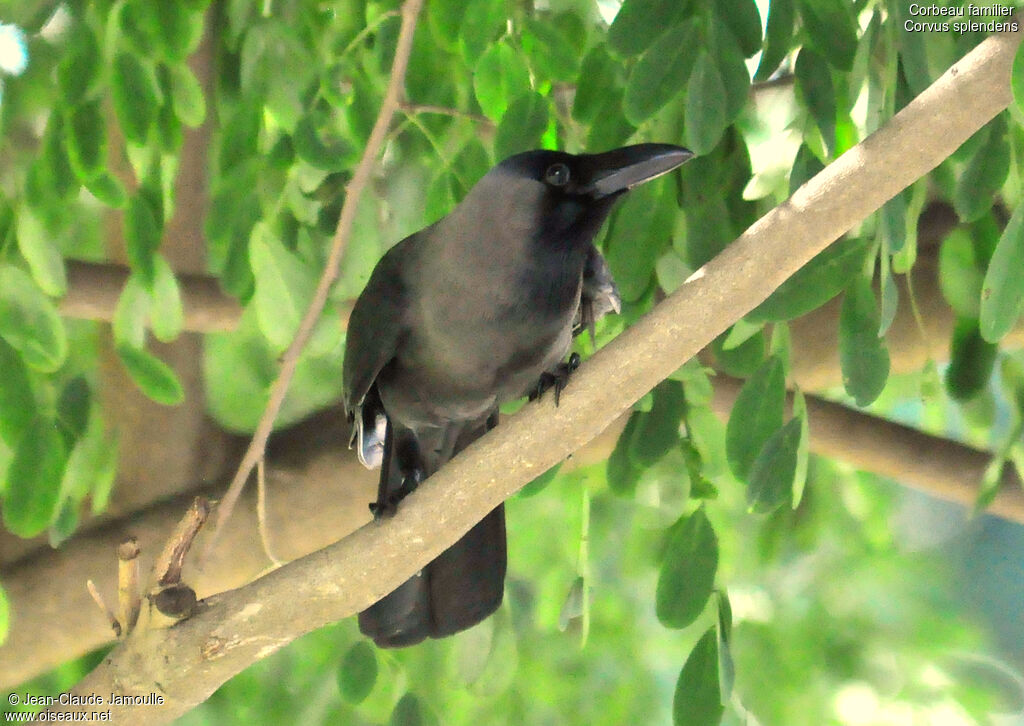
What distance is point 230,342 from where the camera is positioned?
7.71ft

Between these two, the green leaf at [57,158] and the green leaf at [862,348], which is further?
the green leaf at [57,158]

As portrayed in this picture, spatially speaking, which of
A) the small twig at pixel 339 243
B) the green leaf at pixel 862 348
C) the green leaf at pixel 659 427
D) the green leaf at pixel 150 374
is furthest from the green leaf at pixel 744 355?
the green leaf at pixel 150 374

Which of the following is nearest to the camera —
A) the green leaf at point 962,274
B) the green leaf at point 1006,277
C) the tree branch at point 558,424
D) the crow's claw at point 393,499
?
the green leaf at point 1006,277

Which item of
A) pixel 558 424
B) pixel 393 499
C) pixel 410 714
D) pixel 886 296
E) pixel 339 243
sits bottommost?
pixel 410 714

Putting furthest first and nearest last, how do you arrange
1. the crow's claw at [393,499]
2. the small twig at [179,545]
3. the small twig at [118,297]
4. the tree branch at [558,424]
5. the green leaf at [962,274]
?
the small twig at [118,297]
the green leaf at [962,274]
the crow's claw at [393,499]
the small twig at [179,545]
the tree branch at [558,424]

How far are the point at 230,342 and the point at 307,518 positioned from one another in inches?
19.6

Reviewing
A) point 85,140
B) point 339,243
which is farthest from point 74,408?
point 339,243

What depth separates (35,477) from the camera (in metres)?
1.45

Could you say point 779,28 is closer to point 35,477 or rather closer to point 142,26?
point 142,26

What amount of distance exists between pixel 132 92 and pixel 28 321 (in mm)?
329

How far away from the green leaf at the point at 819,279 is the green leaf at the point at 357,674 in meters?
0.81

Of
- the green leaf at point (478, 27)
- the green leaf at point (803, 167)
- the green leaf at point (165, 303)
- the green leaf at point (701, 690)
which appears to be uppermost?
the green leaf at point (478, 27)

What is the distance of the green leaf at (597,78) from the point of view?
58.9 inches

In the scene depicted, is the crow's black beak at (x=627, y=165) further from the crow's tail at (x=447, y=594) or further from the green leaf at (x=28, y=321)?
the green leaf at (x=28, y=321)
